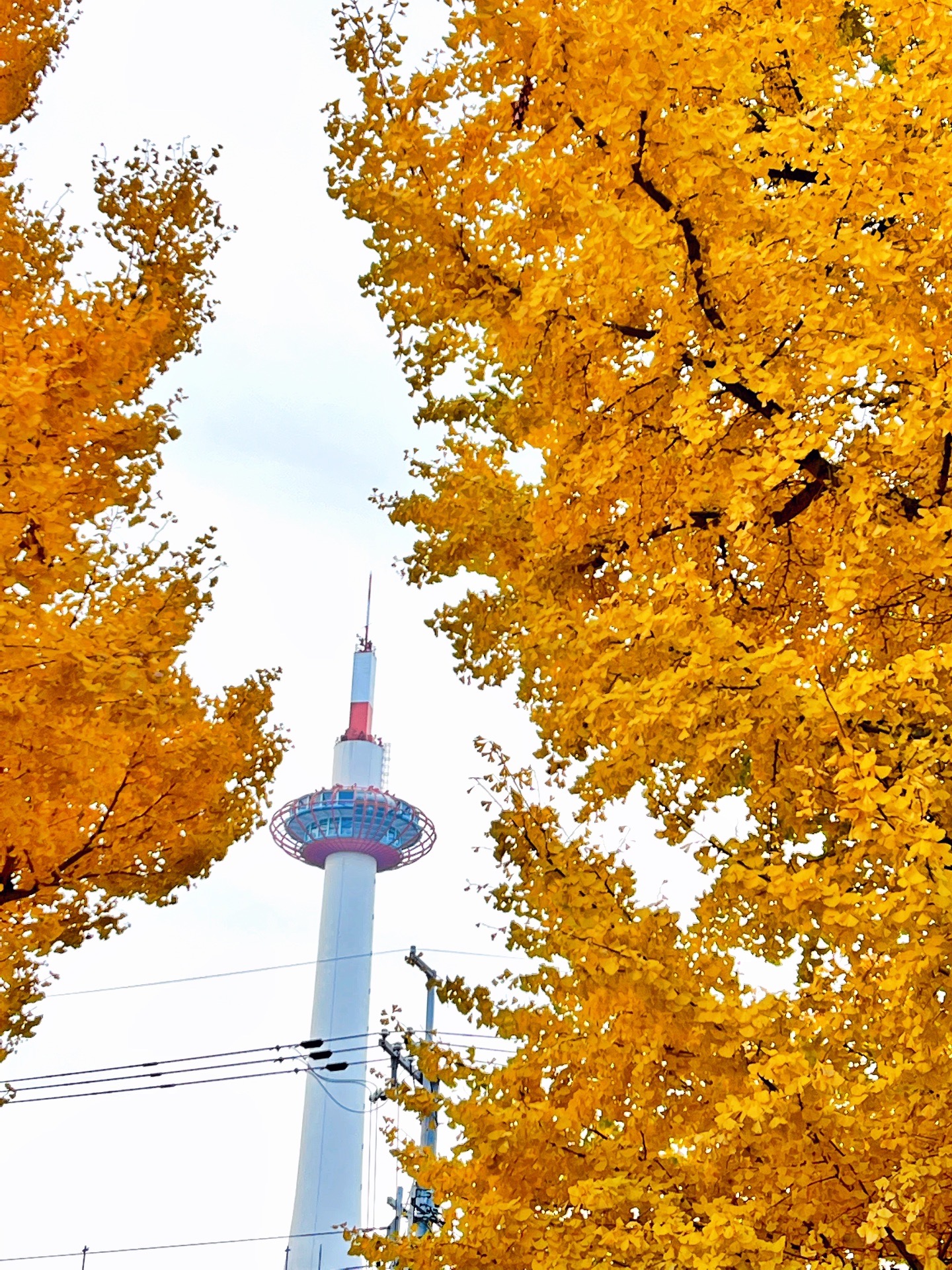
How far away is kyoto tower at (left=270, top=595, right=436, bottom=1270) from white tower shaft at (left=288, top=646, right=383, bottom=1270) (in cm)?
4

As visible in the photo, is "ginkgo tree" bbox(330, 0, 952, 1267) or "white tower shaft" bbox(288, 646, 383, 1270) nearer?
"ginkgo tree" bbox(330, 0, 952, 1267)

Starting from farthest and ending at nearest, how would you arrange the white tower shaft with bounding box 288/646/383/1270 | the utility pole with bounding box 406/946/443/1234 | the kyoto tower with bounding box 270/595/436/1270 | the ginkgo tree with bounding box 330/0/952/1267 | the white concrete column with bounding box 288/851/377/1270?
the kyoto tower with bounding box 270/595/436/1270 < the white tower shaft with bounding box 288/646/383/1270 < the white concrete column with bounding box 288/851/377/1270 < the utility pole with bounding box 406/946/443/1234 < the ginkgo tree with bounding box 330/0/952/1267

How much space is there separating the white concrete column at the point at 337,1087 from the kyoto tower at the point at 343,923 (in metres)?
0.04

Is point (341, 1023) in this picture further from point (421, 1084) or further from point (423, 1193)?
point (421, 1084)

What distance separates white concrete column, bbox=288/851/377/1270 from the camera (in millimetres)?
36594

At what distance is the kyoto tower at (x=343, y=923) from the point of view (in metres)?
38.3

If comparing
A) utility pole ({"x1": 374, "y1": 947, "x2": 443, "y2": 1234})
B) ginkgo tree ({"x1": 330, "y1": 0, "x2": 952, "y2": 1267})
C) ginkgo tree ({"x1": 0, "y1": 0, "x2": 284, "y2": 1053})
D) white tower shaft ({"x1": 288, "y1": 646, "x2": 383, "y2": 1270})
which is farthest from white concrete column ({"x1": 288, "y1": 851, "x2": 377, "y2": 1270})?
ginkgo tree ({"x1": 330, "y1": 0, "x2": 952, "y2": 1267})

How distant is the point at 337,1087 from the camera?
138ft

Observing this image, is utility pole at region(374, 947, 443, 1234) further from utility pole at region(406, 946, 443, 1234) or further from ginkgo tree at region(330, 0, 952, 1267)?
ginkgo tree at region(330, 0, 952, 1267)

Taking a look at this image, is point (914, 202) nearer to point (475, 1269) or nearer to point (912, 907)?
point (912, 907)

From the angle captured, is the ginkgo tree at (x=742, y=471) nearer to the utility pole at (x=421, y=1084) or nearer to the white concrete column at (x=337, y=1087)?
the utility pole at (x=421, y=1084)

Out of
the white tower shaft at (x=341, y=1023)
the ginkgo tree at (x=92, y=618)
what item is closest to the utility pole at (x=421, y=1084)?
the ginkgo tree at (x=92, y=618)

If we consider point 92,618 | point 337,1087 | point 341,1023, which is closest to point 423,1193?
point 92,618

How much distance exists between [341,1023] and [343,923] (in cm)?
404
